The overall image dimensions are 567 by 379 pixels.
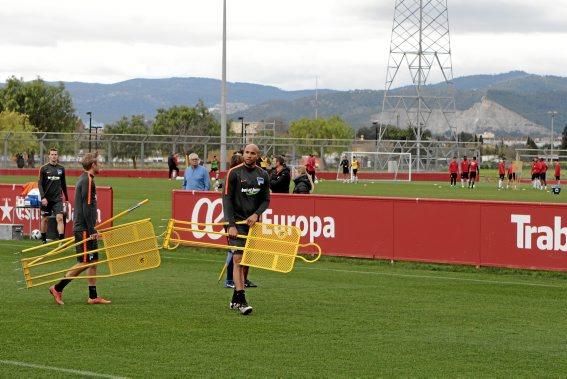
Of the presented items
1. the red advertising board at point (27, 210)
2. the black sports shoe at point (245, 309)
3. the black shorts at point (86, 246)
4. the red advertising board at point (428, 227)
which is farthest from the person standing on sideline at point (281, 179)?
the black sports shoe at point (245, 309)

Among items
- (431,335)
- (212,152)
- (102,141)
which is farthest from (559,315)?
(212,152)

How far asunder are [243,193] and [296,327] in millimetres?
2106

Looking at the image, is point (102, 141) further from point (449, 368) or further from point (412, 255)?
point (449, 368)

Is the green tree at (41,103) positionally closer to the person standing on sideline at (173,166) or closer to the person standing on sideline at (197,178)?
the person standing on sideline at (173,166)

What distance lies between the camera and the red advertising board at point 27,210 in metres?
25.7

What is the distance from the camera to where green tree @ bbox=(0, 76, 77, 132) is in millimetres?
119438

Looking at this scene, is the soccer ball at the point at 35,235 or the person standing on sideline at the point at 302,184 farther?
the soccer ball at the point at 35,235

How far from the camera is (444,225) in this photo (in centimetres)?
2130

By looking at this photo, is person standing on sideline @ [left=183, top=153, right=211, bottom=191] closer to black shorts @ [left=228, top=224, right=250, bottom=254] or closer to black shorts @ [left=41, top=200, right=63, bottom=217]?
black shorts @ [left=41, top=200, right=63, bottom=217]

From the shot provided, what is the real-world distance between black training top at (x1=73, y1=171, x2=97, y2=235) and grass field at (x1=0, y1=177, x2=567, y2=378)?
3.18ft

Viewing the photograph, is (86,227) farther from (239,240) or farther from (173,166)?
(173,166)

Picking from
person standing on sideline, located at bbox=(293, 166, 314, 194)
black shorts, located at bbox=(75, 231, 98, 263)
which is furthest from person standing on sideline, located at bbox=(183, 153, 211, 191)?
black shorts, located at bbox=(75, 231, 98, 263)

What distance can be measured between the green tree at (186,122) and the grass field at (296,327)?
120691 millimetres

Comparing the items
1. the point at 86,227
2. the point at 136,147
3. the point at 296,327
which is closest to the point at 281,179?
the point at 86,227
